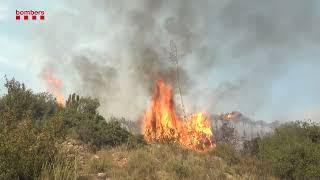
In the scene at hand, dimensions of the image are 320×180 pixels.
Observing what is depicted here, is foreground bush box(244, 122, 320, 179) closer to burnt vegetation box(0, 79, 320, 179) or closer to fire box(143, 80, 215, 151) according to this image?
burnt vegetation box(0, 79, 320, 179)

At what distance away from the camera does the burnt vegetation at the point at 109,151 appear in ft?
34.5

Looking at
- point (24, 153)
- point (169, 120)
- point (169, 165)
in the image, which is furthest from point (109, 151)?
point (169, 120)

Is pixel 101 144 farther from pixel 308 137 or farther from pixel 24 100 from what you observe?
pixel 308 137

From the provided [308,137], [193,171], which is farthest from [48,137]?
[308,137]

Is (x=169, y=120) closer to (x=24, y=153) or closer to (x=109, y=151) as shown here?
(x=109, y=151)

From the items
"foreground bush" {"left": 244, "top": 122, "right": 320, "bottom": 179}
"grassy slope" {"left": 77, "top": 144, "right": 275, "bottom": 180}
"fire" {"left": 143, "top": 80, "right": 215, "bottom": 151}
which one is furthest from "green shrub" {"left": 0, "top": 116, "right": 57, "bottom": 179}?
"fire" {"left": 143, "top": 80, "right": 215, "bottom": 151}

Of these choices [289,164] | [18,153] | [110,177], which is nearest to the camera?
[18,153]

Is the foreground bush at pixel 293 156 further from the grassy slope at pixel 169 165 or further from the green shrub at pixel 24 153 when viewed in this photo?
the green shrub at pixel 24 153

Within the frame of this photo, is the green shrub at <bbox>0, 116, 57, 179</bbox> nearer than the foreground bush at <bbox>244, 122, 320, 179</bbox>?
Yes

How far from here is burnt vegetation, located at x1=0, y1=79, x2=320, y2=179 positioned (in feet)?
34.5

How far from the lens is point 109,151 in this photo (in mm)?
18109

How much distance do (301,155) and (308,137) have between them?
173 inches

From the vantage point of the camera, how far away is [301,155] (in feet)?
60.4

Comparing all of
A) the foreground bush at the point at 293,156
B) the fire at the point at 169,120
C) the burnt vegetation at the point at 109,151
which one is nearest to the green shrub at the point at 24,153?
the burnt vegetation at the point at 109,151
